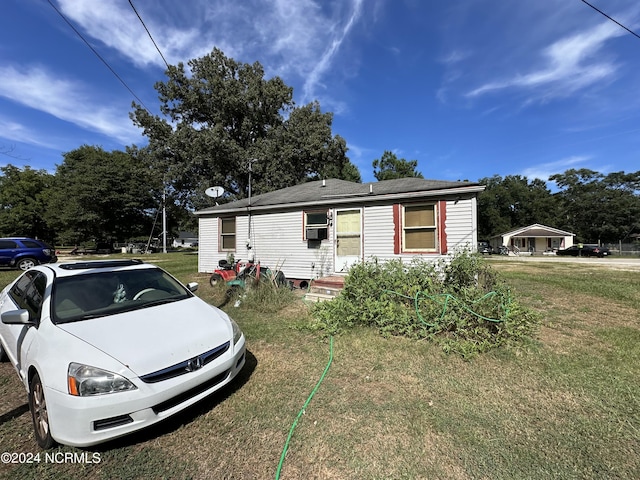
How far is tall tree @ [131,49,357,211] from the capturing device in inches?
791

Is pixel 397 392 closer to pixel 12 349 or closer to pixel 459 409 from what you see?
pixel 459 409

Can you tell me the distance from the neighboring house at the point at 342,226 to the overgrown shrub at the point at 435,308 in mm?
1876

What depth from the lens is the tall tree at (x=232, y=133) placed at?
20.1m

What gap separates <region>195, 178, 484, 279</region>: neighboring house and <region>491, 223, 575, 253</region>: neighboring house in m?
37.1

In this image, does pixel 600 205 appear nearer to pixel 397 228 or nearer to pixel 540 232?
pixel 540 232

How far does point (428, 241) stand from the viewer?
23.7ft

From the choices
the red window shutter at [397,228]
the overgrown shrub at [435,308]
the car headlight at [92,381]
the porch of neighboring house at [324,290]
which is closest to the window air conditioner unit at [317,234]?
the porch of neighboring house at [324,290]

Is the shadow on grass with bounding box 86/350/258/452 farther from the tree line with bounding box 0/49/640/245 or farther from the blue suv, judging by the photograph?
the blue suv

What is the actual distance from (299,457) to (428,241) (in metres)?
6.13

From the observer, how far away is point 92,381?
1.93 meters

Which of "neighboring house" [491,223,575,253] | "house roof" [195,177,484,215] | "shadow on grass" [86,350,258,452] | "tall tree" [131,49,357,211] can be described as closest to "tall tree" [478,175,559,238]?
"neighboring house" [491,223,575,253]

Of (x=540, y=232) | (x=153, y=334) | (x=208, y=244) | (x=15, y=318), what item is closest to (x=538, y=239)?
(x=540, y=232)

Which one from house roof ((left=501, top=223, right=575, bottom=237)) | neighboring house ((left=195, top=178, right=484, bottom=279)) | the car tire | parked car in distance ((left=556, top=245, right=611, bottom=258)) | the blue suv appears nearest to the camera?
neighboring house ((left=195, top=178, right=484, bottom=279))

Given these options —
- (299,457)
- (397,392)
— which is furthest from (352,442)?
(397,392)
